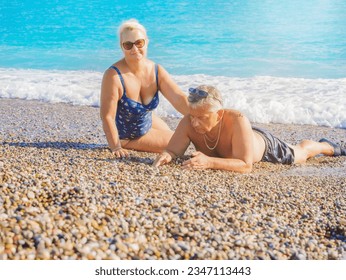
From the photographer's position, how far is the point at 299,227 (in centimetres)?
394

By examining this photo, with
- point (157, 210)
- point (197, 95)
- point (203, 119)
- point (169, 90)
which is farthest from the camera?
point (169, 90)

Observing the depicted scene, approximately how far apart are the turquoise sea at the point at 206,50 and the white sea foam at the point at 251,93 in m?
0.02

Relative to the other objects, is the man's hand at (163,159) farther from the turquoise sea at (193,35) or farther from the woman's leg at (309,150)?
the turquoise sea at (193,35)

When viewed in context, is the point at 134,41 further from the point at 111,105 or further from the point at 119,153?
the point at 119,153

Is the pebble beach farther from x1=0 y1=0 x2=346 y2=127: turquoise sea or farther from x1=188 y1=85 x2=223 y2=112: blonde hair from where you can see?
x1=0 y1=0 x2=346 y2=127: turquoise sea

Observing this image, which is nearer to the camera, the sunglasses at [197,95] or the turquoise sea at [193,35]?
the sunglasses at [197,95]

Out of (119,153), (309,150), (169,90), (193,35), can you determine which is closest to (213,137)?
(169,90)

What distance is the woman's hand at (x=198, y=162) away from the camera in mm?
5227

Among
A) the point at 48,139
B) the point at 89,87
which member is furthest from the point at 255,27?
the point at 48,139

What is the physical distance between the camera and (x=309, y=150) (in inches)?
267

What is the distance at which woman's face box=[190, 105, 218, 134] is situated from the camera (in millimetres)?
5105

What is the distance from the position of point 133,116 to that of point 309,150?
244 centimetres

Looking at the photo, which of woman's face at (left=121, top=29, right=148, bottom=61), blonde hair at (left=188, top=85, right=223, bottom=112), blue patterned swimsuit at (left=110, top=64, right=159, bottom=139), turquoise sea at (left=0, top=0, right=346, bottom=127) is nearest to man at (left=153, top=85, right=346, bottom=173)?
blonde hair at (left=188, top=85, right=223, bottom=112)

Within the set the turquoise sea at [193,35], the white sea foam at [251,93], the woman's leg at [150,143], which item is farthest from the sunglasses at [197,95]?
the turquoise sea at [193,35]
